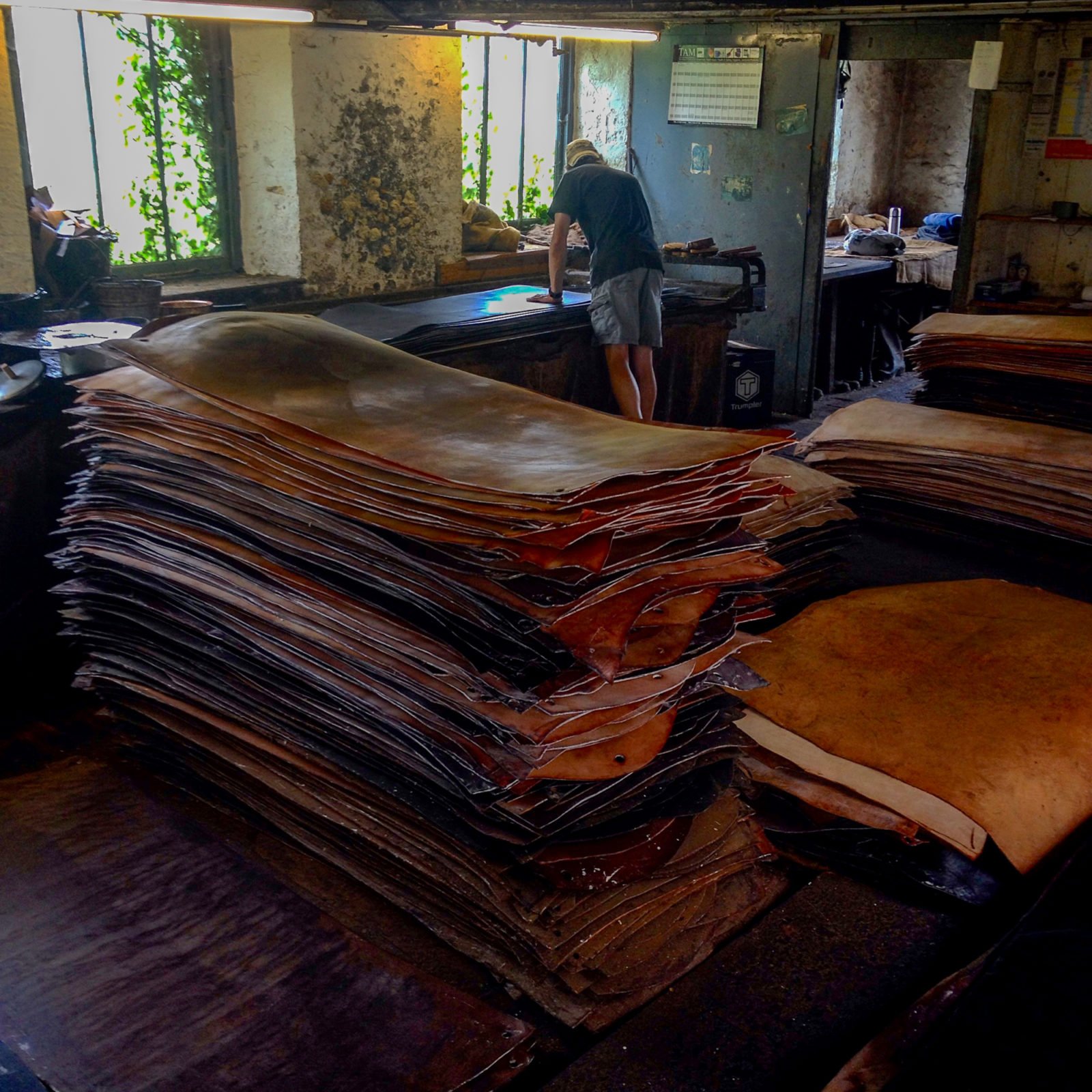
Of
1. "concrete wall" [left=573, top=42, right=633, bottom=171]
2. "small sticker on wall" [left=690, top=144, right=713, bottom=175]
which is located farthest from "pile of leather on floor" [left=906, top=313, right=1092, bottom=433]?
"concrete wall" [left=573, top=42, right=633, bottom=171]

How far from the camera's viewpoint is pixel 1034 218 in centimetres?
552

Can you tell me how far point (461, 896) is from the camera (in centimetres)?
158

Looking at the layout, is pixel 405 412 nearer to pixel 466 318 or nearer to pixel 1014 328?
pixel 1014 328

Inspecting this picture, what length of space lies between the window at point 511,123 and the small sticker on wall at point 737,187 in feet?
4.57

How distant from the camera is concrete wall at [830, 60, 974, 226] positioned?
1004cm

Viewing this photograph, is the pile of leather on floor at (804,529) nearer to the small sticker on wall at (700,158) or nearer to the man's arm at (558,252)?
the man's arm at (558,252)

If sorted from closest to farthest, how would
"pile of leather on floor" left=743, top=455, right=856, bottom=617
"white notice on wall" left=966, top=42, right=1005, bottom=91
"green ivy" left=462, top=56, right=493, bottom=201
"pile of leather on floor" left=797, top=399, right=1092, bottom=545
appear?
"pile of leather on floor" left=743, top=455, right=856, bottom=617 → "pile of leather on floor" left=797, top=399, right=1092, bottom=545 → "white notice on wall" left=966, top=42, right=1005, bottom=91 → "green ivy" left=462, top=56, right=493, bottom=201

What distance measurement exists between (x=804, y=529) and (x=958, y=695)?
54 centimetres

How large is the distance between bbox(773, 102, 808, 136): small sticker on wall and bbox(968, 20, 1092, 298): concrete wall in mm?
1324

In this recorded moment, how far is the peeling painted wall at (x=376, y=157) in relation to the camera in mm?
5863

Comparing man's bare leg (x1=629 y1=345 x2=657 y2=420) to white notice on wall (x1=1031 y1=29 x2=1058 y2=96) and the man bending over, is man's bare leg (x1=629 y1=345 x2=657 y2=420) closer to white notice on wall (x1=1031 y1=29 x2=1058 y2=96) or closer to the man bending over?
the man bending over

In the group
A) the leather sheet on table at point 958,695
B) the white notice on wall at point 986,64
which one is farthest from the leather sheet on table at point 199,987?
the white notice on wall at point 986,64

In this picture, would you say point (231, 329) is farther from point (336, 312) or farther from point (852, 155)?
point (852, 155)

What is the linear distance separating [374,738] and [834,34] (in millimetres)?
6132
